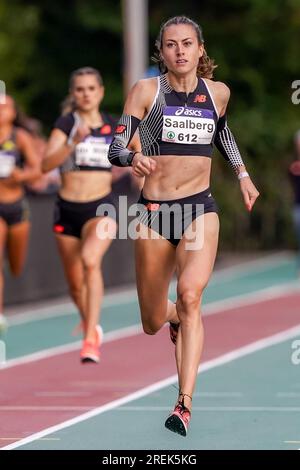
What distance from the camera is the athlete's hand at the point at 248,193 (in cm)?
957

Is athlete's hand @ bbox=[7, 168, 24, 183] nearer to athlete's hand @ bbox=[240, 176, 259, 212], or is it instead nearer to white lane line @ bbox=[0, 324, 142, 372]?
white lane line @ bbox=[0, 324, 142, 372]

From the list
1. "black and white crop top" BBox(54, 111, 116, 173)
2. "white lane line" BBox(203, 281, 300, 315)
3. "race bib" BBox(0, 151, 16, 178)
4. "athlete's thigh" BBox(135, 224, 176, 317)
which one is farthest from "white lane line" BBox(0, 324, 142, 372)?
"athlete's thigh" BBox(135, 224, 176, 317)

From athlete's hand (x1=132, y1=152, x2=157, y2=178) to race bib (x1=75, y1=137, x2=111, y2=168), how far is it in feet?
13.7

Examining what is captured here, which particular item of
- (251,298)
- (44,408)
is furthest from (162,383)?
(251,298)

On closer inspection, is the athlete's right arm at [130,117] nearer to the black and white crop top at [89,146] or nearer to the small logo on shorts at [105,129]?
the black and white crop top at [89,146]

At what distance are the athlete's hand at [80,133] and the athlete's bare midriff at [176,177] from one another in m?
3.34

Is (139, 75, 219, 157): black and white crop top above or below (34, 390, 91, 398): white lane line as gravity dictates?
above

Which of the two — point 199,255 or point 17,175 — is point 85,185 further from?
point 199,255

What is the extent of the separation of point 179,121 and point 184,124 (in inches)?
1.3

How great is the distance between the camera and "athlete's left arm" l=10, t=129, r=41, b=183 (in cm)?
1532

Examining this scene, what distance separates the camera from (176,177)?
9.74 metres

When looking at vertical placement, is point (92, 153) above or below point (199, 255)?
above
